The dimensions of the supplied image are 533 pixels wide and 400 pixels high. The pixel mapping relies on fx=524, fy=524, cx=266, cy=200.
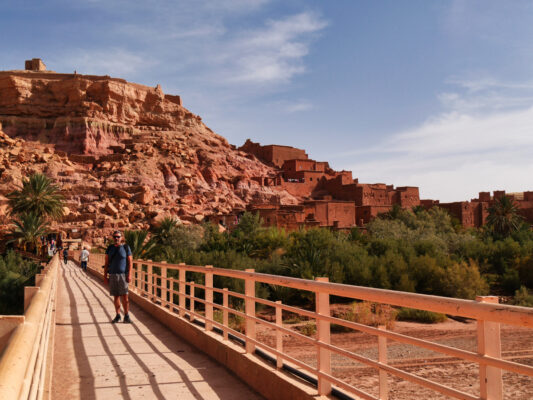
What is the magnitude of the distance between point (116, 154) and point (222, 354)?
68636 mm

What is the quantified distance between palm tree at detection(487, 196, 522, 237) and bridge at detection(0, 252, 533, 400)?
44.6 m

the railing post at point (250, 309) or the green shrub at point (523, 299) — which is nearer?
the railing post at point (250, 309)

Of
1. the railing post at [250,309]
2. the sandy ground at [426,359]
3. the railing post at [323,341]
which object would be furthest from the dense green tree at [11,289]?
the railing post at [323,341]

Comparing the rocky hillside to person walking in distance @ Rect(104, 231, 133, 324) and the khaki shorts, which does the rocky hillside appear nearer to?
person walking in distance @ Rect(104, 231, 133, 324)

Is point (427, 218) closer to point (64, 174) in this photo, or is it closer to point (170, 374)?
point (64, 174)

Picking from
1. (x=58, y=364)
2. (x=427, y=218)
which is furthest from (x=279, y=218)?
(x=58, y=364)

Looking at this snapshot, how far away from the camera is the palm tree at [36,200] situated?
51094 mm

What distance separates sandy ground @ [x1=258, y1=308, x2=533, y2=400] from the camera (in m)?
9.80

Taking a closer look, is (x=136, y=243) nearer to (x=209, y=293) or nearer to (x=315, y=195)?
(x=209, y=293)

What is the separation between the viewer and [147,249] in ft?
93.8

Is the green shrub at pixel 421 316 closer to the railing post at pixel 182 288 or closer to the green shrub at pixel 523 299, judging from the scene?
the green shrub at pixel 523 299

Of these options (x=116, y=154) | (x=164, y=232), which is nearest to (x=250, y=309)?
(x=164, y=232)

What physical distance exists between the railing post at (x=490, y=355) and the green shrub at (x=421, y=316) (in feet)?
53.7

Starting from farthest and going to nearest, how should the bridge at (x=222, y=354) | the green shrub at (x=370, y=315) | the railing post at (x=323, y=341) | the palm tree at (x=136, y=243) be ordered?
the palm tree at (x=136, y=243), the green shrub at (x=370, y=315), the railing post at (x=323, y=341), the bridge at (x=222, y=354)
